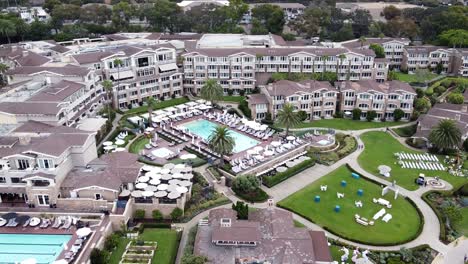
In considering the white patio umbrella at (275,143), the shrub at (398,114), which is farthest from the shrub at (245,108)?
the shrub at (398,114)

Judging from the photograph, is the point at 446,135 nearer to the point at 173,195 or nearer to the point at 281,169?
the point at 281,169

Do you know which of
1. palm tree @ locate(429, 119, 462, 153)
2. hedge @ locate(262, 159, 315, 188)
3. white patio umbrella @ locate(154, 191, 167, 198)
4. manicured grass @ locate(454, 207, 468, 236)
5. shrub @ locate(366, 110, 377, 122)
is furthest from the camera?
shrub @ locate(366, 110, 377, 122)

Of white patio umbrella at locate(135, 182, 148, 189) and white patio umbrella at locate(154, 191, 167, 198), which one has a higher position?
white patio umbrella at locate(135, 182, 148, 189)

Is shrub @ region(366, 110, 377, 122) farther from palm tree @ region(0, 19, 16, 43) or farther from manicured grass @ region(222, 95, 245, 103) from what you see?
palm tree @ region(0, 19, 16, 43)

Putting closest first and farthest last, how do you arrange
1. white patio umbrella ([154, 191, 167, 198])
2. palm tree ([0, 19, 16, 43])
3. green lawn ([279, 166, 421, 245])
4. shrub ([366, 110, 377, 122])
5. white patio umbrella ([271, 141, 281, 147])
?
1. green lawn ([279, 166, 421, 245])
2. white patio umbrella ([154, 191, 167, 198])
3. white patio umbrella ([271, 141, 281, 147])
4. shrub ([366, 110, 377, 122])
5. palm tree ([0, 19, 16, 43])

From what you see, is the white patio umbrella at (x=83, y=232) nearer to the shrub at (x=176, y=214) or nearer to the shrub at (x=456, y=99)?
the shrub at (x=176, y=214)

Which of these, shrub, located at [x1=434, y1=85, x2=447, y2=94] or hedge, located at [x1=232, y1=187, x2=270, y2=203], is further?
shrub, located at [x1=434, y1=85, x2=447, y2=94]

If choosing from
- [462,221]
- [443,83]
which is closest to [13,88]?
[462,221]

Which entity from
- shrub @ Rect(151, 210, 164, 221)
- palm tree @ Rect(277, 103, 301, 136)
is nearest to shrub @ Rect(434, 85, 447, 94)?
palm tree @ Rect(277, 103, 301, 136)
